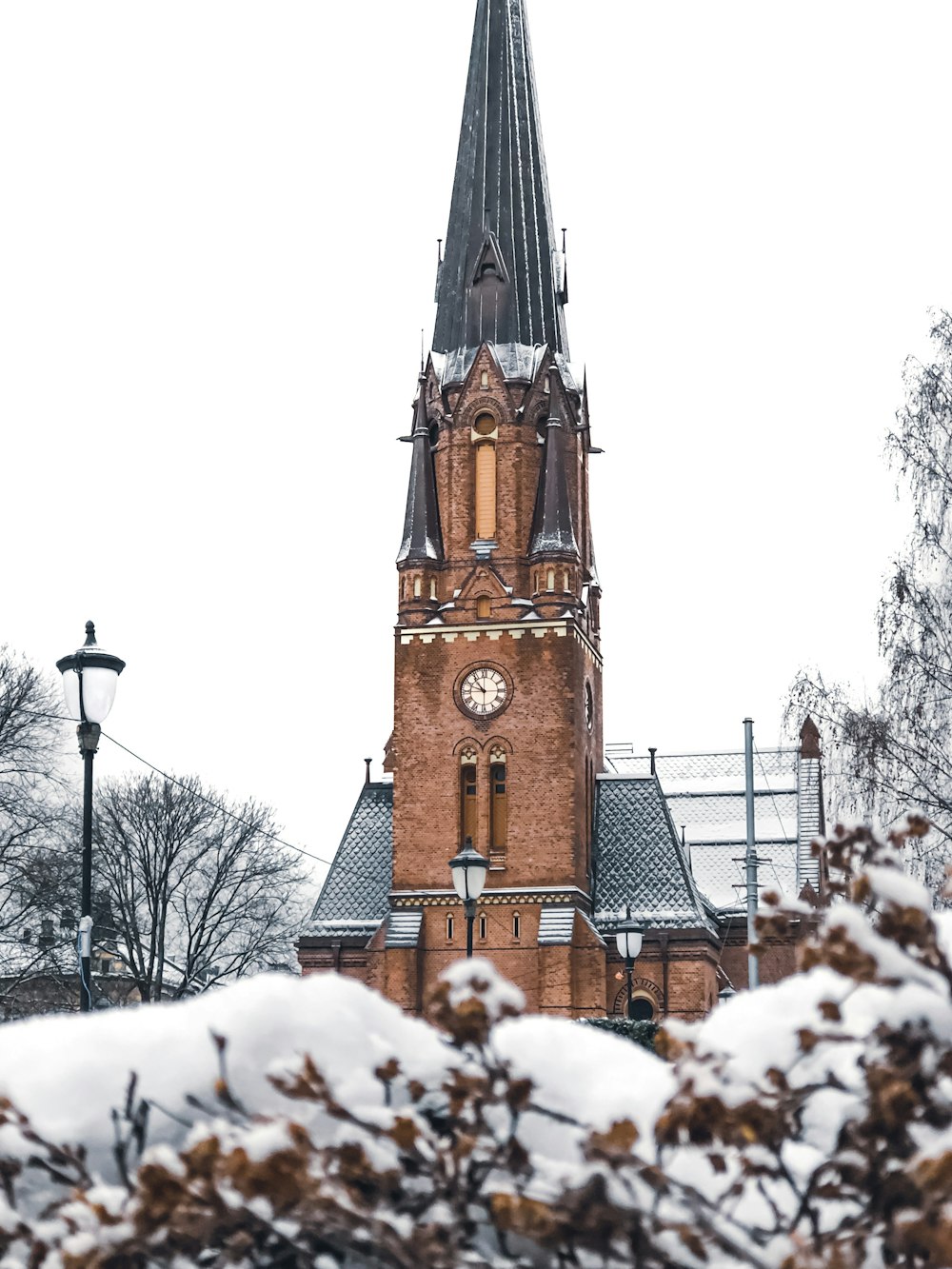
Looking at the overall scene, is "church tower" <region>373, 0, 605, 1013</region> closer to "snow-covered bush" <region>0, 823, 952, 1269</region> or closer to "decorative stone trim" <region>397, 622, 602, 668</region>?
"decorative stone trim" <region>397, 622, 602, 668</region>

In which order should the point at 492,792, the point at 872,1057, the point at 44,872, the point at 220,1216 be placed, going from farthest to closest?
1. the point at 492,792
2. the point at 44,872
3. the point at 872,1057
4. the point at 220,1216

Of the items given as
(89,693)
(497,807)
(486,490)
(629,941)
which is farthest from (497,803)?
(89,693)

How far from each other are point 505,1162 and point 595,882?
4657 centimetres

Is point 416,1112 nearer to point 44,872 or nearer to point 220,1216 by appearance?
point 220,1216

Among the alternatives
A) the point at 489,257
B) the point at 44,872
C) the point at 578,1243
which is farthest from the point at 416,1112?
the point at 489,257

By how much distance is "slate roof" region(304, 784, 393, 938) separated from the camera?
1993 inches

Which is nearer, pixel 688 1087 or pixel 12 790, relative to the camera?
pixel 688 1087

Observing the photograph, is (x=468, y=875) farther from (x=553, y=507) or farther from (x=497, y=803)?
(x=553, y=507)

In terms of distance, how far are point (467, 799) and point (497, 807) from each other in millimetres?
799

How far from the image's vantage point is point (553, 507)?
163 feet

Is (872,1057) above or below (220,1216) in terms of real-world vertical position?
above

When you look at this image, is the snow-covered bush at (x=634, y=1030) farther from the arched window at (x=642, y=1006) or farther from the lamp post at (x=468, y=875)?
the arched window at (x=642, y=1006)

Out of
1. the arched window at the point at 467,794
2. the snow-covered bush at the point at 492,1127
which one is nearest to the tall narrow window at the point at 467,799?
the arched window at the point at 467,794

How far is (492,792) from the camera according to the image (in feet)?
159
